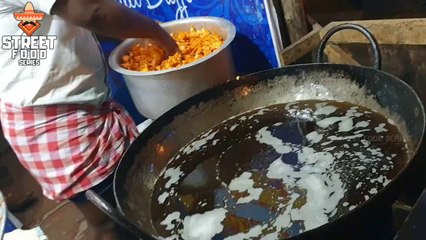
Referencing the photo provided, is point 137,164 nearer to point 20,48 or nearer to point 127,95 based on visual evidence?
point 20,48

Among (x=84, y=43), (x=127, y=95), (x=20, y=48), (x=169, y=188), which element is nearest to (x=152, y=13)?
(x=127, y=95)

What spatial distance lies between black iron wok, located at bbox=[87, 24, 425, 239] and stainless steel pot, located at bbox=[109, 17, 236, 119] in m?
0.34

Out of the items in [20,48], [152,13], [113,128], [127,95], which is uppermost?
[20,48]

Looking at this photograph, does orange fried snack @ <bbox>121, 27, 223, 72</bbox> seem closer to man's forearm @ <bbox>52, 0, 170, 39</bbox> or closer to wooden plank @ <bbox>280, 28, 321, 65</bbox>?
man's forearm @ <bbox>52, 0, 170, 39</bbox>

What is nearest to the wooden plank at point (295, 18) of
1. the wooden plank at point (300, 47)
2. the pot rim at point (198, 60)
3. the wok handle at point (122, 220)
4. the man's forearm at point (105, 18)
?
the wooden plank at point (300, 47)

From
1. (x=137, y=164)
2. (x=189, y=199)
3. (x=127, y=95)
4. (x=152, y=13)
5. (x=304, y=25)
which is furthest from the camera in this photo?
(x=127, y=95)

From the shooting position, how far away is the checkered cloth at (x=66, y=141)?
226 cm

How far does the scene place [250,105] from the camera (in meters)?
2.10

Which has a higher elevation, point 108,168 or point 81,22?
point 81,22

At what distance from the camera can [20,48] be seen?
2.16m

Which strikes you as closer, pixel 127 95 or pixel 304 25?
pixel 304 25

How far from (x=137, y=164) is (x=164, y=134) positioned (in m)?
0.18

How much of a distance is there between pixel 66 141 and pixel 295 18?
49.5 inches

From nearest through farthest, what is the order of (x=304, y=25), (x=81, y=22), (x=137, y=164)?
(x=137, y=164) < (x=81, y=22) < (x=304, y=25)
